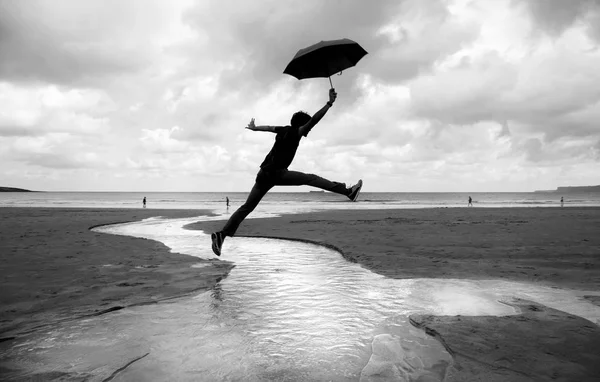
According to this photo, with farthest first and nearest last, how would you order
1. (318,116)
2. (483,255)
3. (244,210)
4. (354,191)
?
(483,255) → (244,210) → (354,191) → (318,116)

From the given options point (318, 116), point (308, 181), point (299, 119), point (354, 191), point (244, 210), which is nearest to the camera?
point (318, 116)

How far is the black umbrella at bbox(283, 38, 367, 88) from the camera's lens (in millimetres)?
6215

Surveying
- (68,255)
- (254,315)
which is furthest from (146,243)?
(254,315)

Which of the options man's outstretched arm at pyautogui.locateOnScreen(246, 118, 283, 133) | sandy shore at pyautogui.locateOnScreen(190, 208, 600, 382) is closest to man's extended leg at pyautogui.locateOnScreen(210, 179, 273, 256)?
man's outstretched arm at pyautogui.locateOnScreen(246, 118, 283, 133)

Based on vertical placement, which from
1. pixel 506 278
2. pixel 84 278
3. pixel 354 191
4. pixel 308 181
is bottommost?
pixel 84 278

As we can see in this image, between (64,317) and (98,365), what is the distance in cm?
201

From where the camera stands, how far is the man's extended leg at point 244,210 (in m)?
6.57

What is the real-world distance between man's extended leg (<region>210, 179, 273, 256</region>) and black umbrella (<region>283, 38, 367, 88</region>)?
6.97 feet

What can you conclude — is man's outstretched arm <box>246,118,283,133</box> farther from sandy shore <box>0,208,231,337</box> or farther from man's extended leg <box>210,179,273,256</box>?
sandy shore <box>0,208,231,337</box>

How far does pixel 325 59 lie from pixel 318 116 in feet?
4.12

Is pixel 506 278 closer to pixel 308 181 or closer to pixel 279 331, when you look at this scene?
pixel 308 181

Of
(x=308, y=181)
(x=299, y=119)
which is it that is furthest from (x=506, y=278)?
(x=299, y=119)

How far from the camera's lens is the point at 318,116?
5.82 metres

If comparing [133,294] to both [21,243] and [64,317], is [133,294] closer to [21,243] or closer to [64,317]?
[64,317]
